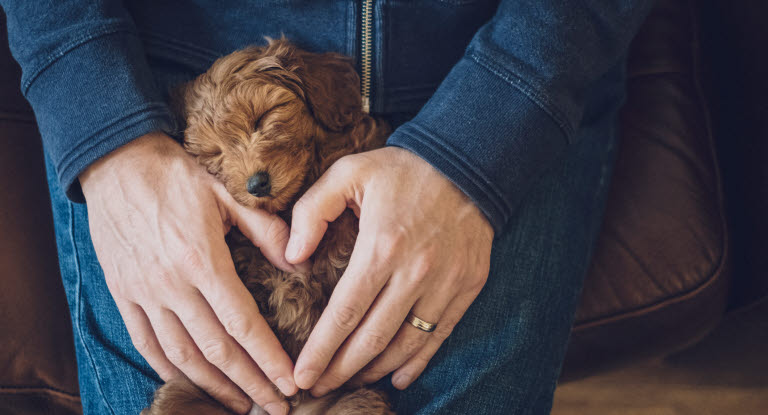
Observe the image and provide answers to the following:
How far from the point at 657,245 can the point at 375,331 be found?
3.70ft

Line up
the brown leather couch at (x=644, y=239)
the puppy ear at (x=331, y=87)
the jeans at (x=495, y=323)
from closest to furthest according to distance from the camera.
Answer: the jeans at (x=495, y=323) < the puppy ear at (x=331, y=87) < the brown leather couch at (x=644, y=239)

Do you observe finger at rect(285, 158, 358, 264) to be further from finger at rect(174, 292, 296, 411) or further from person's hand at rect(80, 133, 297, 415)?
finger at rect(174, 292, 296, 411)

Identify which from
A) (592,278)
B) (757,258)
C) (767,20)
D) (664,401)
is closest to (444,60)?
(592,278)

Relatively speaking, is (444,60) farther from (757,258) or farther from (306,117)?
(757,258)

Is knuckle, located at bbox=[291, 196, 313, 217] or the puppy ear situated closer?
knuckle, located at bbox=[291, 196, 313, 217]

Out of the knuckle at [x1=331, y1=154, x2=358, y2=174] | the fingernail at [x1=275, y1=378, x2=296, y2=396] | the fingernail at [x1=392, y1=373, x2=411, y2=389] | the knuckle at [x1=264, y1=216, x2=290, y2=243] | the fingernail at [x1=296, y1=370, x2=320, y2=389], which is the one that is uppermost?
the knuckle at [x1=331, y1=154, x2=358, y2=174]

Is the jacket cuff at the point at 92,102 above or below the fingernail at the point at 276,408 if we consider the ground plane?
above

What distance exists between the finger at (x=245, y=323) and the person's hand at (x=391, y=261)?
49 millimetres

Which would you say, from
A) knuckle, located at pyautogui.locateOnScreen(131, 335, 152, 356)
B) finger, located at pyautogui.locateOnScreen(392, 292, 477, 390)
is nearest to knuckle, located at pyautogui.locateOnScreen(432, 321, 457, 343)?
finger, located at pyautogui.locateOnScreen(392, 292, 477, 390)

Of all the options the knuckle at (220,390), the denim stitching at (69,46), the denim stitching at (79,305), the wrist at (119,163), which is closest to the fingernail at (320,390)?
the knuckle at (220,390)

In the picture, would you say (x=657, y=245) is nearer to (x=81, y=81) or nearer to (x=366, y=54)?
(x=366, y=54)

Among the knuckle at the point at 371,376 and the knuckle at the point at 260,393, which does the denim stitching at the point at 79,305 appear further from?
the knuckle at the point at 371,376

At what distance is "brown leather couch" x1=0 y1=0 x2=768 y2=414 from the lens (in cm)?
162

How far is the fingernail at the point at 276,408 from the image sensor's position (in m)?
1.24
